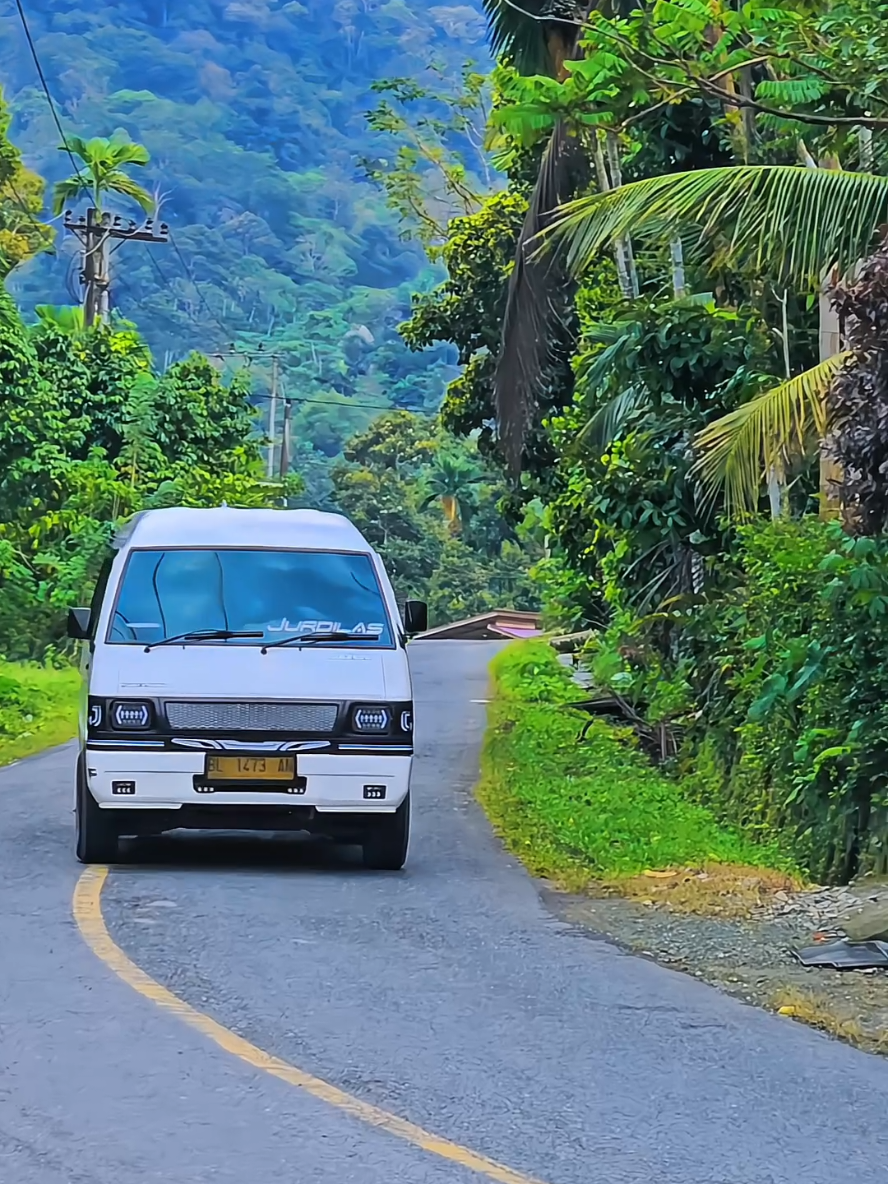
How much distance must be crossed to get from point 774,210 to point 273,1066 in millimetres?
6764

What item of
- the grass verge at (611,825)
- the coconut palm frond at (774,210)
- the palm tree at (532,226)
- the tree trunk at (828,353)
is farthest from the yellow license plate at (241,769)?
the palm tree at (532,226)

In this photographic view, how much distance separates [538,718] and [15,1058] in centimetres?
1785

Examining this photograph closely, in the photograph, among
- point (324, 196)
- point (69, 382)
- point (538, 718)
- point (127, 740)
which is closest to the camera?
point (127, 740)

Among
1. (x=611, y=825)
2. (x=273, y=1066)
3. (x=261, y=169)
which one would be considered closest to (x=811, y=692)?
(x=611, y=825)

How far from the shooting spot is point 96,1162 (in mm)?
5234

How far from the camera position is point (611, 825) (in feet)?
43.9

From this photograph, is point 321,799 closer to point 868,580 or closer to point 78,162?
point 868,580

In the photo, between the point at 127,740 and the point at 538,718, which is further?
the point at 538,718

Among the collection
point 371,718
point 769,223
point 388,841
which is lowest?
point 388,841

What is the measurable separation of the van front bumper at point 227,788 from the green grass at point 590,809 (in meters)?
1.37

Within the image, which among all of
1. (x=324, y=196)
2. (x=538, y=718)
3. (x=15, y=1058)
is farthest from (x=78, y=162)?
(x=324, y=196)

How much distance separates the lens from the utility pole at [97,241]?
3897cm

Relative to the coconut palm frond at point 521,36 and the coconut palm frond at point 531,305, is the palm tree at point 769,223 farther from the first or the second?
the coconut palm frond at point 521,36

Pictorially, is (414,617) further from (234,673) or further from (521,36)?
(521,36)
